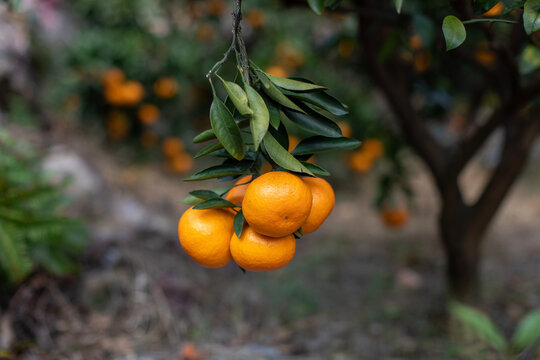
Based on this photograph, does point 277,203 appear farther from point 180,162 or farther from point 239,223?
point 180,162

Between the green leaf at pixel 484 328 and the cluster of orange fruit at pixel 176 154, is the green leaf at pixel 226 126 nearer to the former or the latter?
the green leaf at pixel 484 328

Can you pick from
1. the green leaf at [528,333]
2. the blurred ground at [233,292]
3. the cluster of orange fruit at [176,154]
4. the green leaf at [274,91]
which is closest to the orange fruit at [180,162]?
the cluster of orange fruit at [176,154]

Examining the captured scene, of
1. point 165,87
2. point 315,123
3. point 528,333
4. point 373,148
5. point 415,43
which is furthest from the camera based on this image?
point 165,87

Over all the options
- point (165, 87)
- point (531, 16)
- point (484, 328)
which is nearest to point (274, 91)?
point (531, 16)

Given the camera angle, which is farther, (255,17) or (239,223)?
(255,17)

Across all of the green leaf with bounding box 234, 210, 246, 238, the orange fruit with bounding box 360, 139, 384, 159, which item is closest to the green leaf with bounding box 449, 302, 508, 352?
the green leaf with bounding box 234, 210, 246, 238

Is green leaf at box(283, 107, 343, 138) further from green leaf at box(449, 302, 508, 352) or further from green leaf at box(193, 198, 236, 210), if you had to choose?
green leaf at box(449, 302, 508, 352)

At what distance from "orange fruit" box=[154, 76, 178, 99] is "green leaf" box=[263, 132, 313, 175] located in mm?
2600

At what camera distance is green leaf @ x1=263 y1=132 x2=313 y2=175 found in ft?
2.05

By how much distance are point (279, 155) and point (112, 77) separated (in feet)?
8.24

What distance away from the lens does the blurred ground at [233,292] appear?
164 centimetres

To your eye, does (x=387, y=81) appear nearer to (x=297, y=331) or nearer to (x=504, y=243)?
(x=297, y=331)

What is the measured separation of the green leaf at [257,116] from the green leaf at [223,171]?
3.7 inches

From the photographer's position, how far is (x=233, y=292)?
2.17 m
